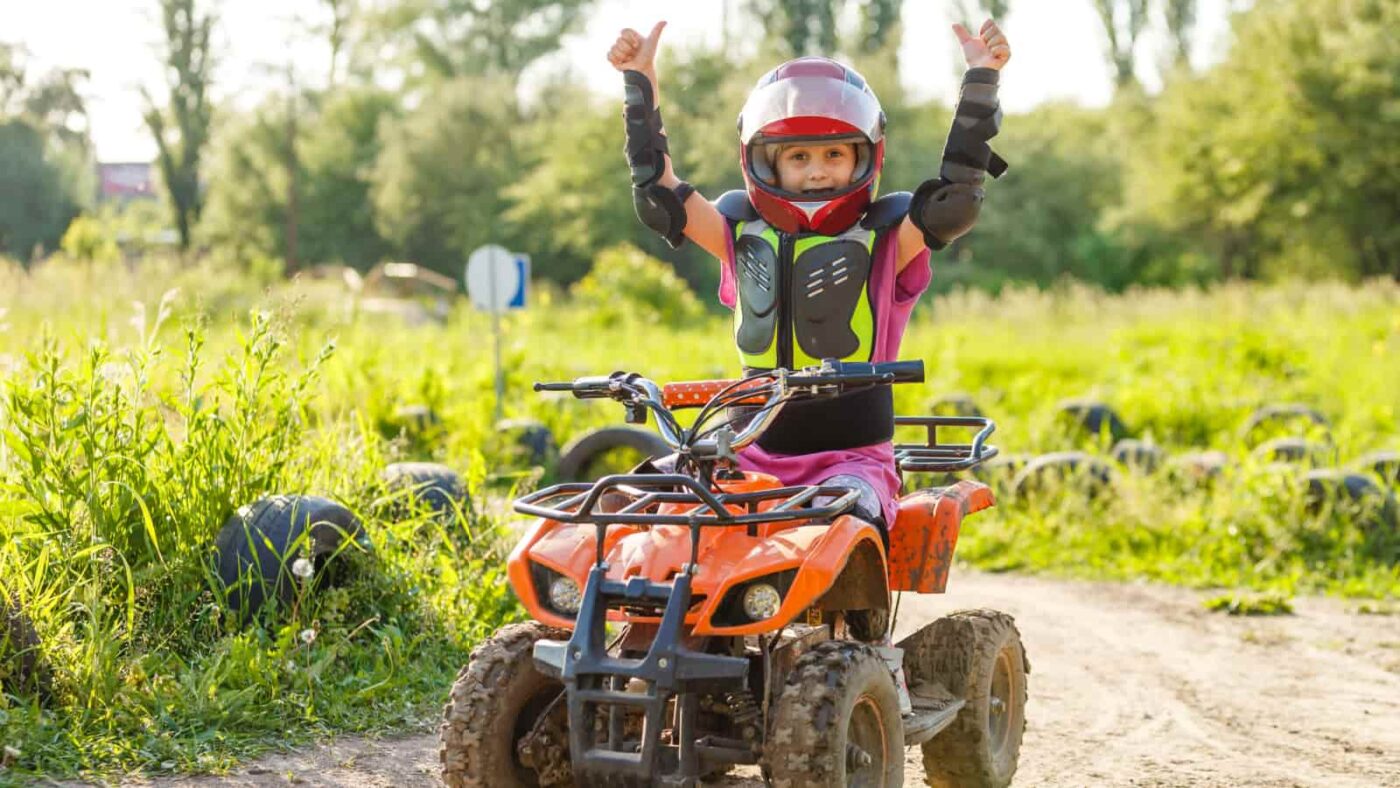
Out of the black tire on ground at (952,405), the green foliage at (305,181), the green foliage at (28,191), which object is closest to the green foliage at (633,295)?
the black tire on ground at (952,405)

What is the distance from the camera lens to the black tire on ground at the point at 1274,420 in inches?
502

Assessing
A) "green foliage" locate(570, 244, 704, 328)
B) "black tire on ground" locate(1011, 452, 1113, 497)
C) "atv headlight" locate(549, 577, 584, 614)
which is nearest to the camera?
"atv headlight" locate(549, 577, 584, 614)

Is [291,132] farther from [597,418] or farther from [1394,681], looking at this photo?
[1394,681]

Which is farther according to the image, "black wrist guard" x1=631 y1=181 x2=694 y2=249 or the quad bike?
"black wrist guard" x1=631 y1=181 x2=694 y2=249

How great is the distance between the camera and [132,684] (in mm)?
5211

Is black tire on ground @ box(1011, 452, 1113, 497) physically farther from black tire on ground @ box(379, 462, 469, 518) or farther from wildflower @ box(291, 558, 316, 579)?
wildflower @ box(291, 558, 316, 579)

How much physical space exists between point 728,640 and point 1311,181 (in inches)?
1294

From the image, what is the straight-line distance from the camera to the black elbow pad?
448cm

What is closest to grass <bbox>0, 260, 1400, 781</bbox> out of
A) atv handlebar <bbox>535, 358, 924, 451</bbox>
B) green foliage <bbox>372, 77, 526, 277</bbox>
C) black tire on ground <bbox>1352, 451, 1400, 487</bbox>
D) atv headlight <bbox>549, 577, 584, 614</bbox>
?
black tire on ground <bbox>1352, 451, 1400, 487</bbox>

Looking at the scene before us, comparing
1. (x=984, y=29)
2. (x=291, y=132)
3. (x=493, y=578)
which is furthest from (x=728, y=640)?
(x=291, y=132)

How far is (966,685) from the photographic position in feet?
15.3

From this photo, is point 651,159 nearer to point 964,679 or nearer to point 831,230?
point 831,230

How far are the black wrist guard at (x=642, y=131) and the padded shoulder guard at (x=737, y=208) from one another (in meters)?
0.22

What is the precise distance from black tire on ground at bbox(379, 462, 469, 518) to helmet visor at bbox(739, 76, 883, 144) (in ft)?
9.44
